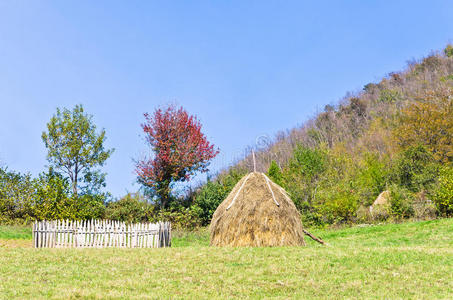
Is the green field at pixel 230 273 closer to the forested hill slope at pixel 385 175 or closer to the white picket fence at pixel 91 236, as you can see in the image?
the white picket fence at pixel 91 236

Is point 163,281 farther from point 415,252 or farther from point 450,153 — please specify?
point 450,153

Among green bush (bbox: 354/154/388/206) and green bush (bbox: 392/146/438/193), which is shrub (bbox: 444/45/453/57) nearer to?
green bush (bbox: 392/146/438/193)

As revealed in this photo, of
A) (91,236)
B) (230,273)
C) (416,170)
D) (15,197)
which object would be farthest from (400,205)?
(15,197)

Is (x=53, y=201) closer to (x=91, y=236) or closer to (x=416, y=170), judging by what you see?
(x=91, y=236)

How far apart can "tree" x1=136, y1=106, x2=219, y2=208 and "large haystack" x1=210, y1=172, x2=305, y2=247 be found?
18074 millimetres

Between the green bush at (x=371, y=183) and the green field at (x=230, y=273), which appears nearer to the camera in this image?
the green field at (x=230, y=273)

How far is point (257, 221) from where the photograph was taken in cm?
1440

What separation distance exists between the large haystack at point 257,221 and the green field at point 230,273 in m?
0.88

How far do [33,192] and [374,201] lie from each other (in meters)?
24.4

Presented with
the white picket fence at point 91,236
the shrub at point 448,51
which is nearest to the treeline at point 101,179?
the white picket fence at point 91,236

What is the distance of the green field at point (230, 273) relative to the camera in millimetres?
9258

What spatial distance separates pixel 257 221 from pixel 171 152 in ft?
64.4

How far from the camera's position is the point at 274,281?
399 inches

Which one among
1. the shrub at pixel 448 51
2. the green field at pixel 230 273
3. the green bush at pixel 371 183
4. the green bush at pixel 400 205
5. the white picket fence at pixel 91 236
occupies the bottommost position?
the green field at pixel 230 273
